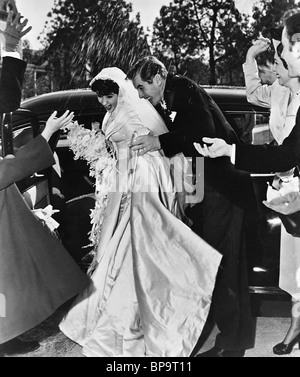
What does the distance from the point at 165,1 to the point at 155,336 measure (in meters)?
1.80

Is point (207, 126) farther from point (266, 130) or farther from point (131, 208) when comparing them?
point (131, 208)

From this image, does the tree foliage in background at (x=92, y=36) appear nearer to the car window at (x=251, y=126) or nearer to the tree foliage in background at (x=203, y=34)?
the tree foliage in background at (x=203, y=34)

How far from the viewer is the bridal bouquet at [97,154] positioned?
3652mm

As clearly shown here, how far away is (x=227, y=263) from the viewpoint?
3555 millimetres

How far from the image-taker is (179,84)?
3545 millimetres

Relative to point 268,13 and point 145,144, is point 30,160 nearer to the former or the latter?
point 145,144

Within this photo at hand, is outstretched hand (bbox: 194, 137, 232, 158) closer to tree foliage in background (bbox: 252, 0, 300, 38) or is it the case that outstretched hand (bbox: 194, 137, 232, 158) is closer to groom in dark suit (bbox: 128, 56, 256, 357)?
groom in dark suit (bbox: 128, 56, 256, 357)

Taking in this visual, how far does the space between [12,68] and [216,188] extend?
1.27 meters

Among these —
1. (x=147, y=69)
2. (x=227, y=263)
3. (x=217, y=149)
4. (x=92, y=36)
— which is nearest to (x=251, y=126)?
(x=217, y=149)

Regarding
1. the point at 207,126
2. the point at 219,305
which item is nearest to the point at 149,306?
the point at 219,305

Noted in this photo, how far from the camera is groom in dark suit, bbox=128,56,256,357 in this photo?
3533 millimetres

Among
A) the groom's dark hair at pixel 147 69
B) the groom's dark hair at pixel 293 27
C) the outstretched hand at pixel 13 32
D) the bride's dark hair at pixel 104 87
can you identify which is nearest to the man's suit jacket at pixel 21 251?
the outstretched hand at pixel 13 32

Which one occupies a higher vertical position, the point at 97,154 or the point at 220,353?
the point at 97,154

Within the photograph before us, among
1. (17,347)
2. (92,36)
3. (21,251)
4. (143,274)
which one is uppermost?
(92,36)
